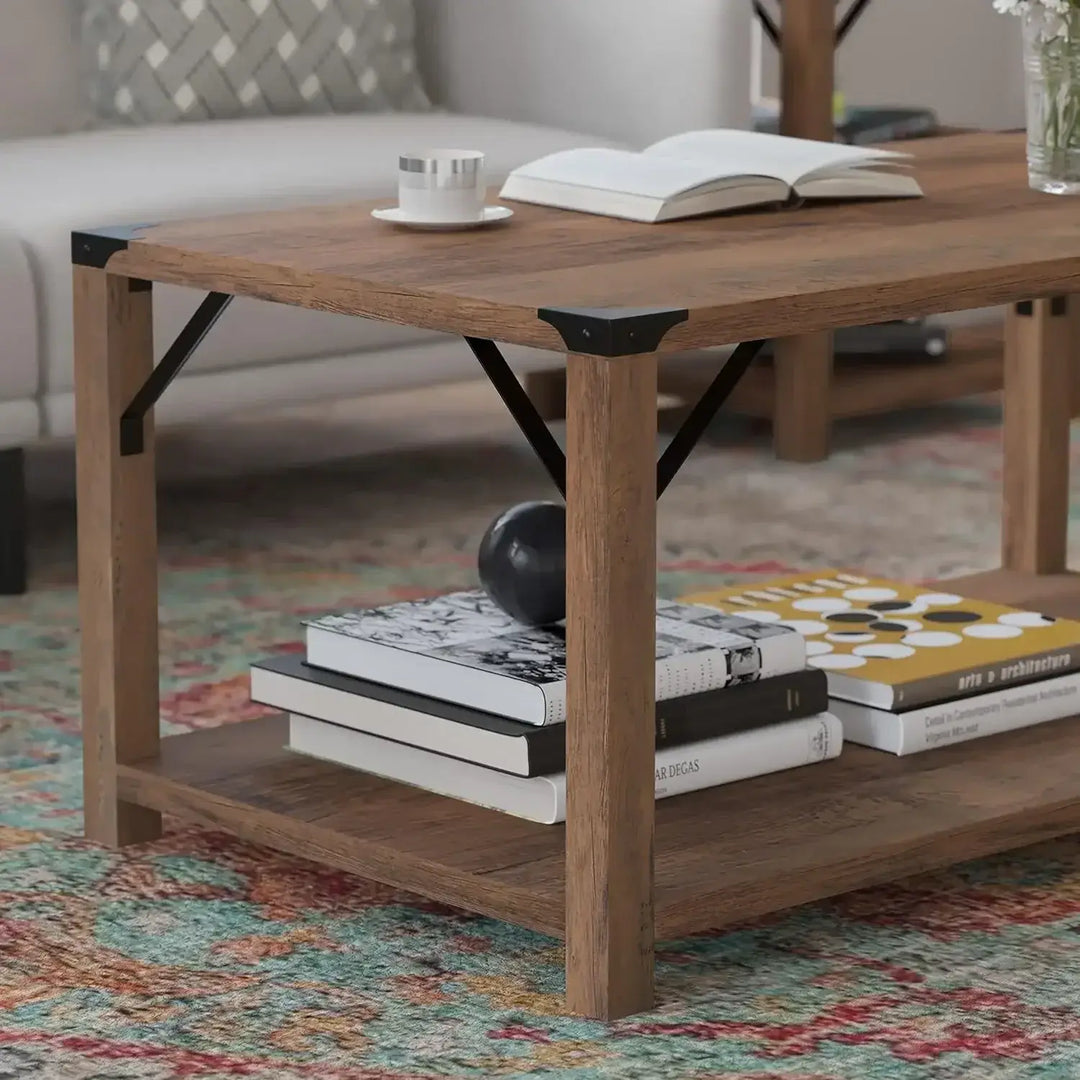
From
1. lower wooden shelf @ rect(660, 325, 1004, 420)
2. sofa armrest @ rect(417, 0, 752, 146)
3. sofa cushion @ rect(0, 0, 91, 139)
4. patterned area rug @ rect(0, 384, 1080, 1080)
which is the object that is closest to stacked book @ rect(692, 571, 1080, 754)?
patterned area rug @ rect(0, 384, 1080, 1080)

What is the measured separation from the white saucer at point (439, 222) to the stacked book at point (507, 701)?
0.26 metres

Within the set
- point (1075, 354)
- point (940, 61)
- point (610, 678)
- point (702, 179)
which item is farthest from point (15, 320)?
point (940, 61)

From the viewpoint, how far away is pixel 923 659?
66.4 inches

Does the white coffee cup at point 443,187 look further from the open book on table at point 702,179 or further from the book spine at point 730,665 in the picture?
the book spine at point 730,665

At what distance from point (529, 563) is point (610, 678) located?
29 centimetres

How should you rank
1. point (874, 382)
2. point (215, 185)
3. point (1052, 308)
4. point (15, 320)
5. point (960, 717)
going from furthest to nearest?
point (874, 382)
point (215, 185)
point (15, 320)
point (1052, 308)
point (960, 717)

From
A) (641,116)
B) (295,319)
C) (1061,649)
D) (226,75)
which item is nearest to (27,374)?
(295,319)

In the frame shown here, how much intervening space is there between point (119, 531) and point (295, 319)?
899 millimetres

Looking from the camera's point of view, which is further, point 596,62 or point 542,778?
point 596,62

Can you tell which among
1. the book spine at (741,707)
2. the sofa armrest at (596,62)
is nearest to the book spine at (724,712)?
the book spine at (741,707)

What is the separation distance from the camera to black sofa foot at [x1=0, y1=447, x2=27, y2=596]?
234 cm

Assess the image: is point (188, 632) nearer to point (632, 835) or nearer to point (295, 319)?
point (295, 319)

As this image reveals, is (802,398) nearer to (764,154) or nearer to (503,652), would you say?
(764,154)

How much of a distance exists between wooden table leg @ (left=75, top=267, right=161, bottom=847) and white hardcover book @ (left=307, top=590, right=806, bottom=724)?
0.12 m
